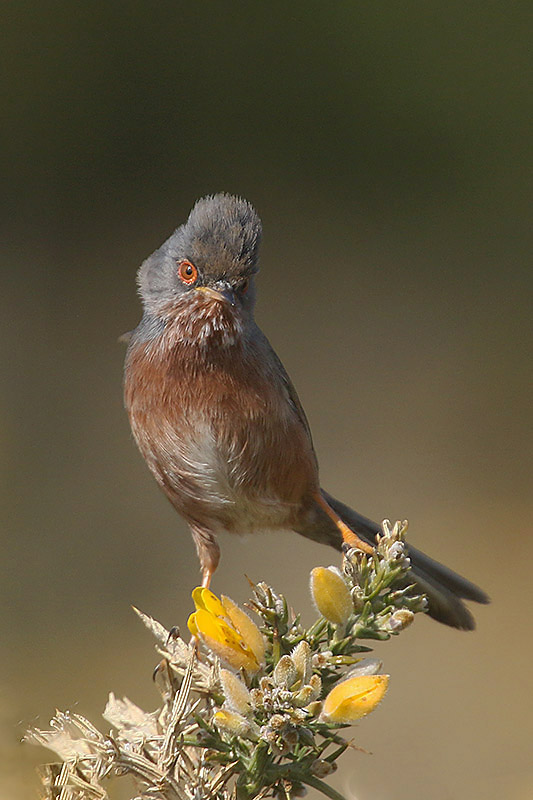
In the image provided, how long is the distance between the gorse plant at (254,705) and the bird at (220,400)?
802 millimetres

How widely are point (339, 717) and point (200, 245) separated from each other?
44.4 inches

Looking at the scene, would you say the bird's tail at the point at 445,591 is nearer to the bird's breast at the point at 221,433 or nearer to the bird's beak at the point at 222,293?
the bird's breast at the point at 221,433

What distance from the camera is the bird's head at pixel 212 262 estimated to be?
170cm

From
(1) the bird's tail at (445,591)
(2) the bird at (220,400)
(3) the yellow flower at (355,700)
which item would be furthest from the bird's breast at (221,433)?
(3) the yellow flower at (355,700)

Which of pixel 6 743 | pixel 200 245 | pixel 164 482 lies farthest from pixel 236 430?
pixel 6 743

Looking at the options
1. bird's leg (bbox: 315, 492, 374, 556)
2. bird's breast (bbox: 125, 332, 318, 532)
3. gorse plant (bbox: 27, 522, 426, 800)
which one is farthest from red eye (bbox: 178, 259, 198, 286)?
gorse plant (bbox: 27, 522, 426, 800)

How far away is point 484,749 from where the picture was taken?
3.06m

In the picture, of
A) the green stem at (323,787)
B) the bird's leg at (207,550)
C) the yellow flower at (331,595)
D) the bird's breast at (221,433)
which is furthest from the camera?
the bird's leg at (207,550)

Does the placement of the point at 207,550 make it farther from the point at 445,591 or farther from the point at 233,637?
the point at 233,637

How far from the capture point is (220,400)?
1788 mm

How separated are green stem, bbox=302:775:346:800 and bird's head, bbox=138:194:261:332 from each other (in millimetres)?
1076

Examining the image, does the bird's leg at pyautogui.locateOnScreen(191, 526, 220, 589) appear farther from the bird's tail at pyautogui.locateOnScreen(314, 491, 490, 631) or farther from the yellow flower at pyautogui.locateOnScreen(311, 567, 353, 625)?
the yellow flower at pyautogui.locateOnScreen(311, 567, 353, 625)

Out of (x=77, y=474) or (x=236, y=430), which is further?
(x=77, y=474)

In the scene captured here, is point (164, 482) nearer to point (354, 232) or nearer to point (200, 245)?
point (200, 245)
